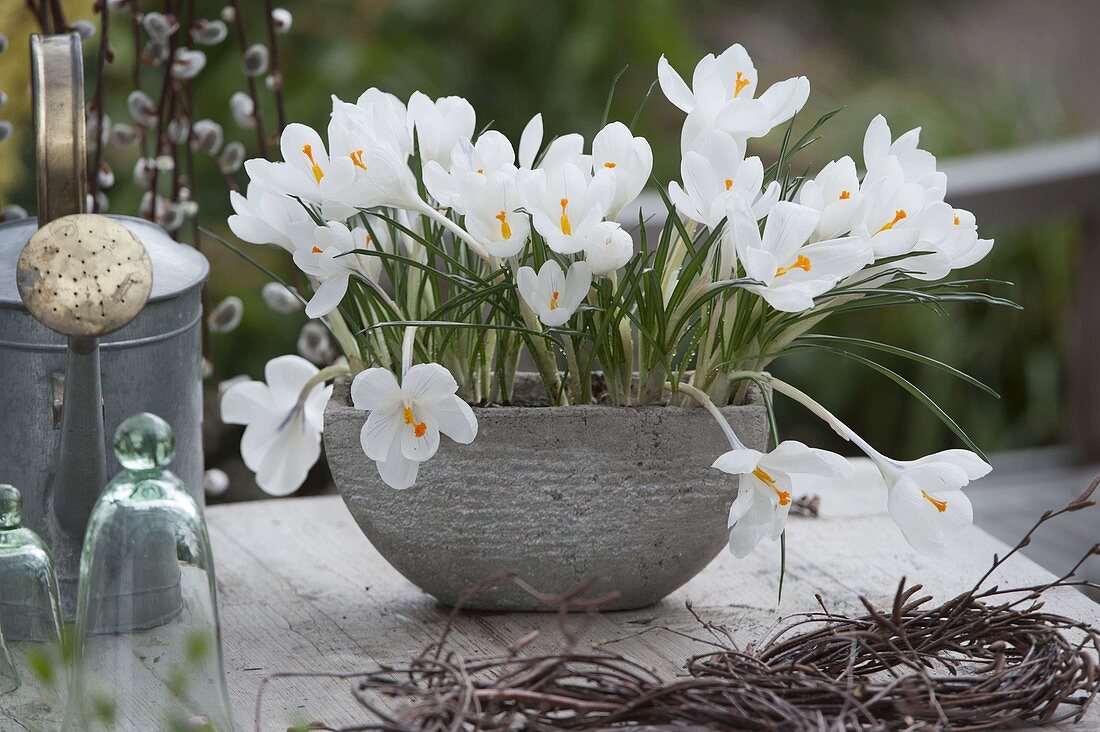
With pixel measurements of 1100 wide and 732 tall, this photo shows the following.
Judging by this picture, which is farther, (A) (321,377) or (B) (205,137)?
(B) (205,137)

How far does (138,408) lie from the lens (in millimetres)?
808

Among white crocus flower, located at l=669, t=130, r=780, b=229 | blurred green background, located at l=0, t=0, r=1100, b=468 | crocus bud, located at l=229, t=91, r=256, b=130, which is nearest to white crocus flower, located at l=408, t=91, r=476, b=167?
white crocus flower, located at l=669, t=130, r=780, b=229

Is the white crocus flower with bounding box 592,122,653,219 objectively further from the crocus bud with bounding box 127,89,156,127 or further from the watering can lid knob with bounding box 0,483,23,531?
the crocus bud with bounding box 127,89,156,127

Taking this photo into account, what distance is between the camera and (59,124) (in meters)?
0.69

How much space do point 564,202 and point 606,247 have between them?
0.03 m

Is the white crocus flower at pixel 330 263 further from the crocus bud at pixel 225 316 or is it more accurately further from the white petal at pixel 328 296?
the crocus bud at pixel 225 316

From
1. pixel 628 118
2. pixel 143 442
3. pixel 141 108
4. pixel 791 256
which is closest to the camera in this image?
pixel 143 442

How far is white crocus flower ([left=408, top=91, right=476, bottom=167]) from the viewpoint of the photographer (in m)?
0.78

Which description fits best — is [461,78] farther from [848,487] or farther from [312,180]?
[312,180]

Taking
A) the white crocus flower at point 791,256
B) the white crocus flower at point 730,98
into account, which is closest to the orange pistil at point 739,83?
the white crocus flower at point 730,98

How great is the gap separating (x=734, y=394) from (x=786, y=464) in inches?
5.1

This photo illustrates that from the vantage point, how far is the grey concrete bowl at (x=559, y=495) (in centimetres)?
77

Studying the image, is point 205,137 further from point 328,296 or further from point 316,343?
point 328,296

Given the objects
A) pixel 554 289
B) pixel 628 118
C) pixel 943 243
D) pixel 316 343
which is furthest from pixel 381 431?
pixel 628 118
